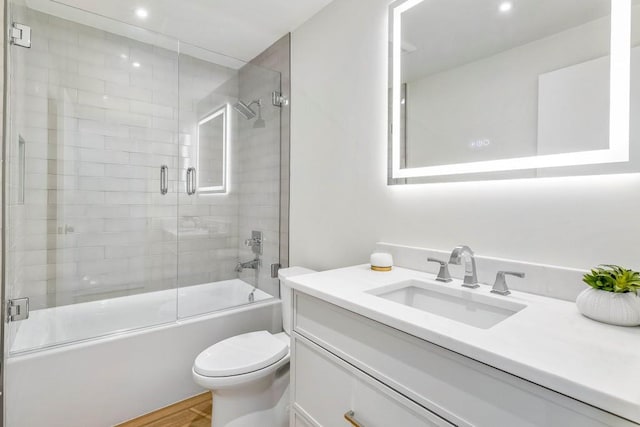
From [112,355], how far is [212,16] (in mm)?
2185

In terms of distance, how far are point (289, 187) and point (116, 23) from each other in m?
1.63

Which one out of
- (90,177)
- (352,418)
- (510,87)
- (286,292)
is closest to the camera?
(352,418)

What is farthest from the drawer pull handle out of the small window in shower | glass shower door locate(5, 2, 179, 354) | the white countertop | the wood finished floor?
the small window in shower

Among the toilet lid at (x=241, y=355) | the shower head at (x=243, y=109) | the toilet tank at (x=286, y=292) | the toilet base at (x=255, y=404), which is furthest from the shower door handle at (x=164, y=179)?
the toilet base at (x=255, y=404)

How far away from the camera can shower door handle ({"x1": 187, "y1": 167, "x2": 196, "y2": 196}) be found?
248 cm

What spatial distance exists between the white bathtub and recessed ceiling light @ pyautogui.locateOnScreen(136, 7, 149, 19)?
196cm

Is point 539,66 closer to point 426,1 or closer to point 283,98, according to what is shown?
point 426,1

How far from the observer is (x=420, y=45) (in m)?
1.49

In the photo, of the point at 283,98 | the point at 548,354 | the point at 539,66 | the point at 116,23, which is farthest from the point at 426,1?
the point at 116,23

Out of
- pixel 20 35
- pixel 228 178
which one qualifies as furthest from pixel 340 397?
pixel 20 35

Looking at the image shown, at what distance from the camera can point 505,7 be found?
3.95 feet

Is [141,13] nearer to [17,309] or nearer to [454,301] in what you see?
[17,309]

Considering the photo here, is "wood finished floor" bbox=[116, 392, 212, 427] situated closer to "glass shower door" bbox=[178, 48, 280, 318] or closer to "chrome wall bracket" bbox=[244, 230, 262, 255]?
"glass shower door" bbox=[178, 48, 280, 318]

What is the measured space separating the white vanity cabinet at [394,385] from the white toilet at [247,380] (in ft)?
1.01
